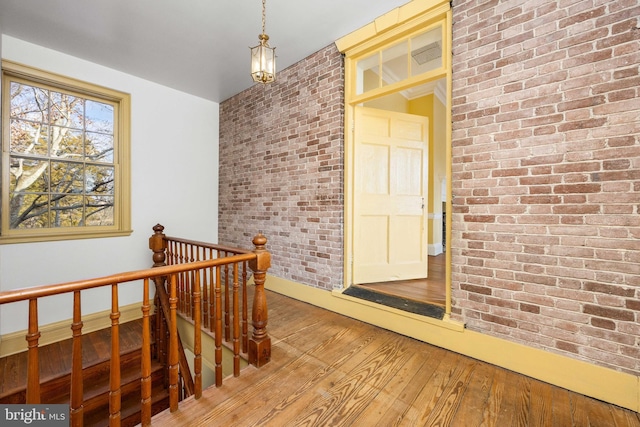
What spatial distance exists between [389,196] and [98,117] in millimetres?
3720

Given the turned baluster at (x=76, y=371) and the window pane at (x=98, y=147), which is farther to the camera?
the window pane at (x=98, y=147)

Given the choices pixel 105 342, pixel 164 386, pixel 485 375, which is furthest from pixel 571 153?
pixel 105 342

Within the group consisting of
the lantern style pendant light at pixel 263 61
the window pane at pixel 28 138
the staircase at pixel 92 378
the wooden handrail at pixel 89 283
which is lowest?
the staircase at pixel 92 378

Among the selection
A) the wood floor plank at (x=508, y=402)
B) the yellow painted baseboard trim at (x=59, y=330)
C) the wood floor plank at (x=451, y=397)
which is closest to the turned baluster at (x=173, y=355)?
the wood floor plank at (x=451, y=397)

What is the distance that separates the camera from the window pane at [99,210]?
Result: 126 inches

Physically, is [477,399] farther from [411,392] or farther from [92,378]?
[92,378]

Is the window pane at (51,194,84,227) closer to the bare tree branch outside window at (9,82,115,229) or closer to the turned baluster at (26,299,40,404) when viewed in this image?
the bare tree branch outside window at (9,82,115,229)

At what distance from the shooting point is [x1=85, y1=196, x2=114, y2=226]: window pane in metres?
3.21

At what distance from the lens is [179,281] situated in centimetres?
307

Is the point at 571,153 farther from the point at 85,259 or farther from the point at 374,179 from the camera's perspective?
the point at 85,259

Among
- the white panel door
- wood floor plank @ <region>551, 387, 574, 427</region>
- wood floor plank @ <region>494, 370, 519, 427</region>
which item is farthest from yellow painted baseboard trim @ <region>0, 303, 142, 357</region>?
wood floor plank @ <region>551, 387, 574, 427</region>

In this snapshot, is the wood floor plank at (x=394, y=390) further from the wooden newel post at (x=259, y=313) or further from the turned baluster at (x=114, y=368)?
the turned baluster at (x=114, y=368)

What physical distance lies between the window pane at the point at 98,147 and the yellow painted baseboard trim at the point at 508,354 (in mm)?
3298

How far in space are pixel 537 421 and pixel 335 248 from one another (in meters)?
1.90
